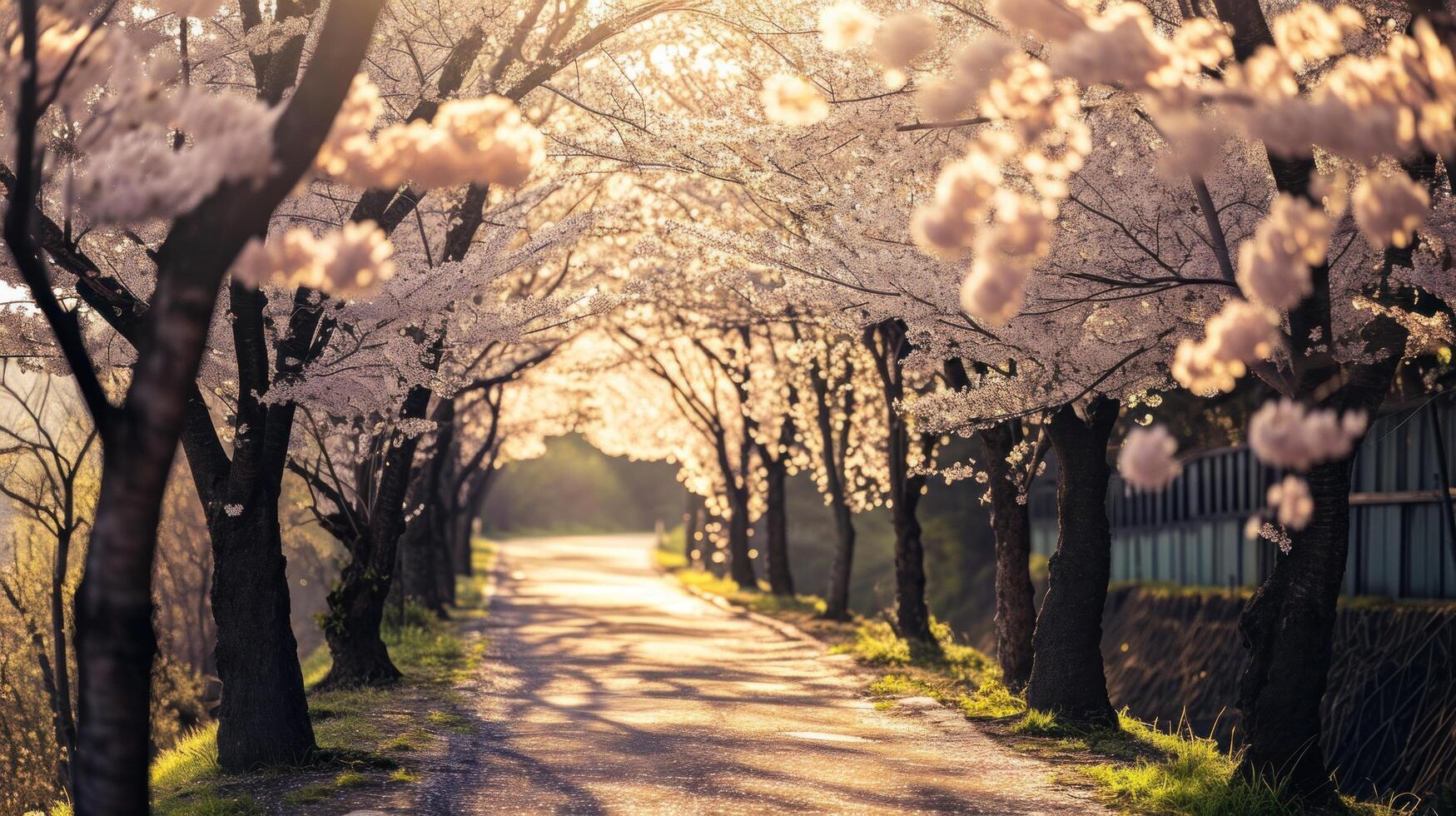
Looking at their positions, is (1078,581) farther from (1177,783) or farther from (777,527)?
(777,527)

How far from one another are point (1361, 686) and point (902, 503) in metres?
8.46

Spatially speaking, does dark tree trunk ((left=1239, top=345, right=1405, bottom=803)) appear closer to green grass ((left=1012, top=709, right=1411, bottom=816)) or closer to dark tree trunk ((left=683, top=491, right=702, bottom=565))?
green grass ((left=1012, top=709, right=1411, bottom=816))

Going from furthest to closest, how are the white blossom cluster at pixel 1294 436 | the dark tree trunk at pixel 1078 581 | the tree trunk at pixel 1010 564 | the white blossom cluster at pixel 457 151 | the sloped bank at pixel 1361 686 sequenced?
1. the tree trunk at pixel 1010 564
2. the sloped bank at pixel 1361 686
3. the dark tree trunk at pixel 1078 581
4. the white blossom cluster at pixel 457 151
5. the white blossom cluster at pixel 1294 436

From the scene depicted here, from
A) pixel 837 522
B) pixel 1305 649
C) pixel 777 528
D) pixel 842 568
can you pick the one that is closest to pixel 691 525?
pixel 777 528

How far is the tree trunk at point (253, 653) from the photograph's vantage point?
427 inches

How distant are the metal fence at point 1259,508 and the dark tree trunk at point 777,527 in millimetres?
6616

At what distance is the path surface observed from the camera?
9.80 metres

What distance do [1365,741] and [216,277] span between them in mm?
13392

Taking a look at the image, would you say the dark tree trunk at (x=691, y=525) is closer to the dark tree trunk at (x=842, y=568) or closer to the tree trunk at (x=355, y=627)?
the dark tree trunk at (x=842, y=568)

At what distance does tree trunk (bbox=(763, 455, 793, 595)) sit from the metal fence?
6618mm

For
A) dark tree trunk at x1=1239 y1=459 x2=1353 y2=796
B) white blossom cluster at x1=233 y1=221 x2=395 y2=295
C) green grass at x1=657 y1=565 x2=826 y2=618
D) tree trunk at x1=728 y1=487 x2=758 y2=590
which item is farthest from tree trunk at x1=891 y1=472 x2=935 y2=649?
white blossom cluster at x1=233 y1=221 x2=395 y2=295

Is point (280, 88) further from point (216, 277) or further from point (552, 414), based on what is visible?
point (552, 414)

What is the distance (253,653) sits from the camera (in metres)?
11.0

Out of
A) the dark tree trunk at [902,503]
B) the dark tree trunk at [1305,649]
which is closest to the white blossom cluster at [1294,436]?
the dark tree trunk at [1305,649]
